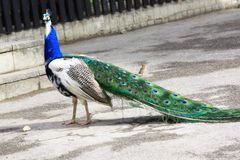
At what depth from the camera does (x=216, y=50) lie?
12.3 m

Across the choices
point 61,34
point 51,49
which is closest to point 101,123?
point 51,49

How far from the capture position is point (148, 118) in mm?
7762

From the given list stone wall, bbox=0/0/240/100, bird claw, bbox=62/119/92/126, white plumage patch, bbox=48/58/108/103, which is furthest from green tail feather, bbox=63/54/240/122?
stone wall, bbox=0/0/240/100

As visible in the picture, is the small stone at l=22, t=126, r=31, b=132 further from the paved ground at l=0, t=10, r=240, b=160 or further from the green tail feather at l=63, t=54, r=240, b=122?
Answer: the green tail feather at l=63, t=54, r=240, b=122

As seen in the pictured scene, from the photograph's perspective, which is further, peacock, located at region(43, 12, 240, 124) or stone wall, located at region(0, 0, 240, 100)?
stone wall, located at region(0, 0, 240, 100)

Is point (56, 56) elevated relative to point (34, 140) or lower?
elevated

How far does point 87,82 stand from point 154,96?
0.77 metres

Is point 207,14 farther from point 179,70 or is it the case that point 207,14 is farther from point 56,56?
point 56,56

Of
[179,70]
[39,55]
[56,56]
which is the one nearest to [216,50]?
[179,70]

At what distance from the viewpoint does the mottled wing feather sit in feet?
24.9

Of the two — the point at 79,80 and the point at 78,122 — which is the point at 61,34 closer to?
the point at 78,122

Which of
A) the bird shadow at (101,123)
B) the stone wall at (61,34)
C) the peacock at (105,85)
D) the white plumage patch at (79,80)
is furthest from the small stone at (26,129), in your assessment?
the stone wall at (61,34)

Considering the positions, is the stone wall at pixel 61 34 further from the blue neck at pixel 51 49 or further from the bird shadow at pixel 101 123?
the blue neck at pixel 51 49

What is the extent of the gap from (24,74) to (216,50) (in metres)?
3.65
